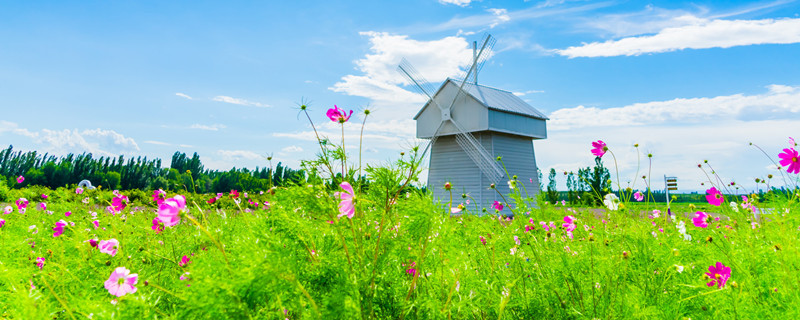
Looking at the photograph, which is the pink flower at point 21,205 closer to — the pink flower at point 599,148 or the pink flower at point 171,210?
the pink flower at point 171,210

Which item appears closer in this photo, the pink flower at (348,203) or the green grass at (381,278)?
the green grass at (381,278)

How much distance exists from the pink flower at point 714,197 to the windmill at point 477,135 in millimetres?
12160

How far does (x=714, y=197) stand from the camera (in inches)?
126

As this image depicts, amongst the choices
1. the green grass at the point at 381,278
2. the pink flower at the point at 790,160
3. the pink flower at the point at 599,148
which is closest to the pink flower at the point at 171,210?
the green grass at the point at 381,278

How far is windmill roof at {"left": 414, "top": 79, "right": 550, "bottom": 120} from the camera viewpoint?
16822 millimetres

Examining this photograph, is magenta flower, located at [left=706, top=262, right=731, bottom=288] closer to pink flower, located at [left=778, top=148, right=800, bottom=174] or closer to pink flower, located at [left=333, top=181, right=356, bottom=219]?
pink flower, located at [left=778, top=148, right=800, bottom=174]

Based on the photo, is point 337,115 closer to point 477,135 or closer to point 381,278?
point 381,278

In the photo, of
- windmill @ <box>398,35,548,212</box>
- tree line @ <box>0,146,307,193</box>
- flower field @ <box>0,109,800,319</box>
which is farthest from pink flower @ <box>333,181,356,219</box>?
tree line @ <box>0,146,307,193</box>

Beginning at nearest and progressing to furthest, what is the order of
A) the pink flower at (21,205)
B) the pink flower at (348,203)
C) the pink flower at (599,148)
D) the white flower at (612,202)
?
the pink flower at (348,203) < the white flower at (612,202) < the pink flower at (599,148) < the pink flower at (21,205)

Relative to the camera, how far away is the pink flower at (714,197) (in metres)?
3.09

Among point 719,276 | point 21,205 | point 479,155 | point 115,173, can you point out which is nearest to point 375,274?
point 719,276

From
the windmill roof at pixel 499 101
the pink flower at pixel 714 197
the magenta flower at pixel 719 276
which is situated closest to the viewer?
the magenta flower at pixel 719 276

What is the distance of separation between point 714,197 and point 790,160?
0.95 metres

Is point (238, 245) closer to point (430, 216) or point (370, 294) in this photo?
point (370, 294)
